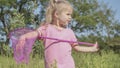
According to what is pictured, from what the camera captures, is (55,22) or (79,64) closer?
(55,22)

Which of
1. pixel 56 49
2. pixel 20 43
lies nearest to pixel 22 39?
pixel 20 43

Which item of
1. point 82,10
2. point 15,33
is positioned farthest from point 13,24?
point 82,10

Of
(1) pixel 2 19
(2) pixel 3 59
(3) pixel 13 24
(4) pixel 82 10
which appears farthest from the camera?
(4) pixel 82 10

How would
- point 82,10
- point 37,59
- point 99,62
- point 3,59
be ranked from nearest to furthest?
point 99,62, point 37,59, point 3,59, point 82,10

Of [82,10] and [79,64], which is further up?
[79,64]

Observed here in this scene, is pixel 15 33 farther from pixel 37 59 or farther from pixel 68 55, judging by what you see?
pixel 37 59

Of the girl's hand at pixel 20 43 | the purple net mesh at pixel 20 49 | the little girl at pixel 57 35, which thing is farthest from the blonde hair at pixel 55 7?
the girl's hand at pixel 20 43

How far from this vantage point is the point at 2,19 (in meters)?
46.8

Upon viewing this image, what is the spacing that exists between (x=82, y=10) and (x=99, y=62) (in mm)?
46762

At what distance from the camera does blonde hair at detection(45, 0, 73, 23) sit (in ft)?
14.0

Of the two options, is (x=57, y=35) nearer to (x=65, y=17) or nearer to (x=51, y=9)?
(x=65, y=17)

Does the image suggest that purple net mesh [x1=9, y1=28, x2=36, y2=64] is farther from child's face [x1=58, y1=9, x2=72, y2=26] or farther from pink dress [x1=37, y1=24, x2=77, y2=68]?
child's face [x1=58, y1=9, x2=72, y2=26]

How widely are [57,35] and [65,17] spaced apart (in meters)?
0.19

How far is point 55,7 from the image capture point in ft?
14.2
